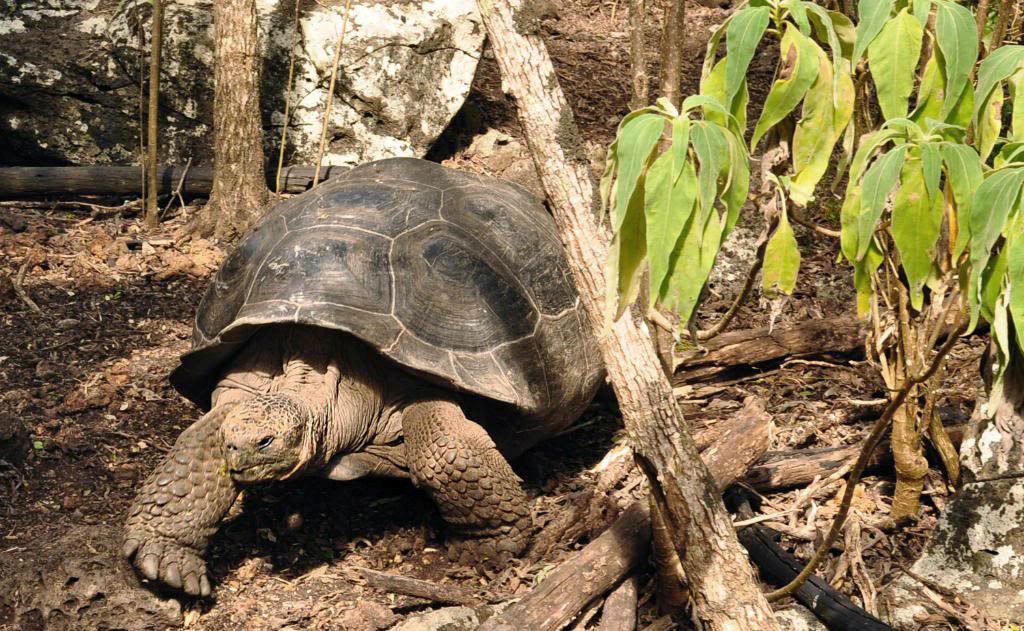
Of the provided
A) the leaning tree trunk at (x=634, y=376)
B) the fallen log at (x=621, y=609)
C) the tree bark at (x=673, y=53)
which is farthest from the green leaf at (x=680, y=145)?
the fallen log at (x=621, y=609)

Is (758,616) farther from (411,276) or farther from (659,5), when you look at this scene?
(659,5)

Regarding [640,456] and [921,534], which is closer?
[640,456]

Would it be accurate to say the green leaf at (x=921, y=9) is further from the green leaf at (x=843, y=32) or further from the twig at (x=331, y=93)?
the twig at (x=331, y=93)

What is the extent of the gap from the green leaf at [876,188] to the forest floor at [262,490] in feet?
2.31

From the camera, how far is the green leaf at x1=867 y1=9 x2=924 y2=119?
184 cm

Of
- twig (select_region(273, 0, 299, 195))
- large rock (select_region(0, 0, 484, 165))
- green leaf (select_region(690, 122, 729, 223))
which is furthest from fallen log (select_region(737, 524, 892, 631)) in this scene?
large rock (select_region(0, 0, 484, 165))

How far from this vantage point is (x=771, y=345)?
4.81 m

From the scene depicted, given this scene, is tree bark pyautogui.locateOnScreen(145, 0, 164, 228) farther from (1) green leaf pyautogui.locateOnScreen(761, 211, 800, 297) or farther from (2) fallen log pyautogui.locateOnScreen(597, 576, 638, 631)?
(1) green leaf pyautogui.locateOnScreen(761, 211, 800, 297)

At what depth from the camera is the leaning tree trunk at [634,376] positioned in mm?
2652

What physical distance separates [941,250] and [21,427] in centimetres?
368

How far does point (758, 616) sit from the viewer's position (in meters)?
2.61

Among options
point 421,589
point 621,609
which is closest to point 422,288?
point 421,589

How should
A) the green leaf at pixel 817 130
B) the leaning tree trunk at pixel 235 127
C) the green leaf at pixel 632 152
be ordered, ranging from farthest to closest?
the leaning tree trunk at pixel 235 127 → the green leaf at pixel 817 130 → the green leaf at pixel 632 152

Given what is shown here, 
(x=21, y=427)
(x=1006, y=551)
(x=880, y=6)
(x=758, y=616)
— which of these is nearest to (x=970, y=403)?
(x=1006, y=551)
